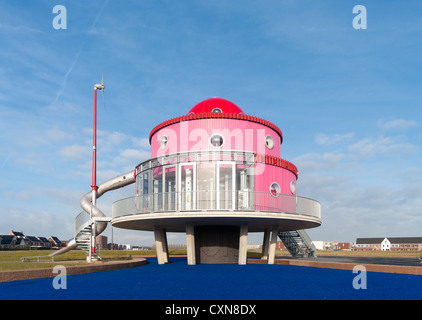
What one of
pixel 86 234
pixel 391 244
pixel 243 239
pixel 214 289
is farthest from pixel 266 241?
pixel 391 244

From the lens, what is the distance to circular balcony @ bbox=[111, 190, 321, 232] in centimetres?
2109

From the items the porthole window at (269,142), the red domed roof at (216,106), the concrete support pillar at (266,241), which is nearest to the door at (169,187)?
the red domed roof at (216,106)

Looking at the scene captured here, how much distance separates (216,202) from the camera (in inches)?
844

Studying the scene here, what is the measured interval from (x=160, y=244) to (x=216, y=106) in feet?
34.7

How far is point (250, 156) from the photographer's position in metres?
23.1

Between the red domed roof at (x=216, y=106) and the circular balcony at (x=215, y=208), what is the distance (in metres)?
7.57

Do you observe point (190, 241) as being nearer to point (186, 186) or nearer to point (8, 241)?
point (186, 186)

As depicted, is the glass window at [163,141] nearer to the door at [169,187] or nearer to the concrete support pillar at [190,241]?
the door at [169,187]

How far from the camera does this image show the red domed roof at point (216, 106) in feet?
90.3

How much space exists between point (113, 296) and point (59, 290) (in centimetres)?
247

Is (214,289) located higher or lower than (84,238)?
lower
